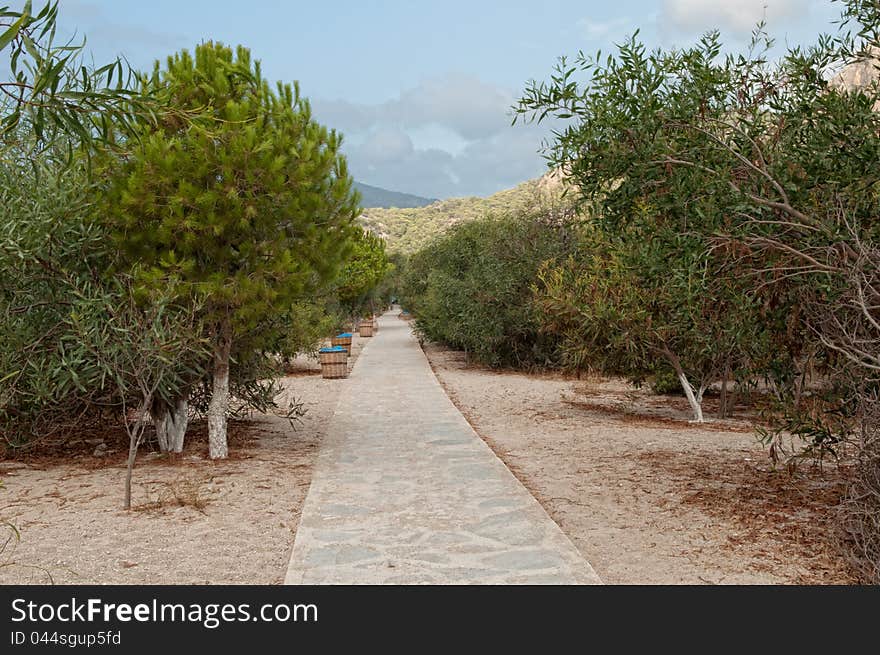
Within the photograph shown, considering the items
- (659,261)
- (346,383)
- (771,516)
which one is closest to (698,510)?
(771,516)

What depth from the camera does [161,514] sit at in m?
6.64

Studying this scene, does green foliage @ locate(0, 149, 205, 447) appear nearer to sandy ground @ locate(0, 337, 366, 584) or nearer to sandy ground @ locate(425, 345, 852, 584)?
sandy ground @ locate(0, 337, 366, 584)

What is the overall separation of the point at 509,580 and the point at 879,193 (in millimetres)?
3677

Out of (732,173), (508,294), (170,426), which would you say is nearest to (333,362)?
(508,294)

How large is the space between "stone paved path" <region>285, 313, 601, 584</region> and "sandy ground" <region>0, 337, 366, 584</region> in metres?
0.28

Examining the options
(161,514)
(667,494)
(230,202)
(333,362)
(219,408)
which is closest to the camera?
(161,514)

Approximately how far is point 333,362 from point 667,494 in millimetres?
12581

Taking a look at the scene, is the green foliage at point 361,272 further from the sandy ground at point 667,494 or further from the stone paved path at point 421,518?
the stone paved path at point 421,518

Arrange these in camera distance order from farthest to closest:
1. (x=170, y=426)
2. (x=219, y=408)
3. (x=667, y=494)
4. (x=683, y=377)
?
(x=683, y=377) → (x=170, y=426) → (x=219, y=408) → (x=667, y=494)

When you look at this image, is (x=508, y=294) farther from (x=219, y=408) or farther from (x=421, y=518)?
(x=421, y=518)

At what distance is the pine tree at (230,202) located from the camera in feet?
26.2

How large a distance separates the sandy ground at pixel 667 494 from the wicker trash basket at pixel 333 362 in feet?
18.9

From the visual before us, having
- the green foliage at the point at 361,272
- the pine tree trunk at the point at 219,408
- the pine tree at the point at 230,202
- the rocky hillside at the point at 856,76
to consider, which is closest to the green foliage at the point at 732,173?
the rocky hillside at the point at 856,76

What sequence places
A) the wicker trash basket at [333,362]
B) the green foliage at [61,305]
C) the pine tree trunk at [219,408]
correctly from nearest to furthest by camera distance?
the green foliage at [61,305], the pine tree trunk at [219,408], the wicker trash basket at [333,362]
